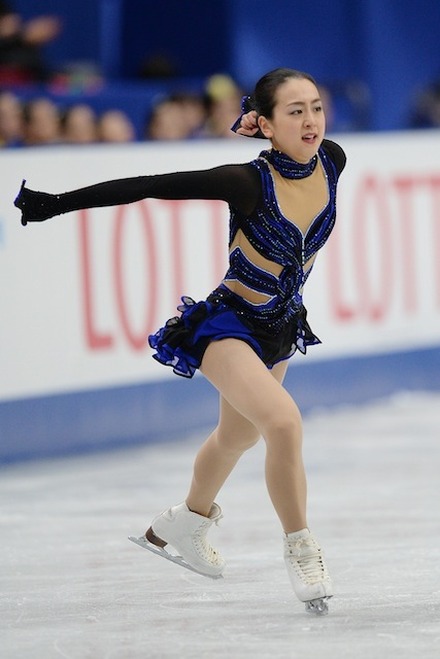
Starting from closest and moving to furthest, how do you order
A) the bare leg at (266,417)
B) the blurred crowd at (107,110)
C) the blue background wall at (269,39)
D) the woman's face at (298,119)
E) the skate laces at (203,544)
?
the bare leg at (266,417) → the woman's face at (298,119) → the skate laces at (203,544) → the blurred crowd at (107,110) → the blue background wall at (269,39)

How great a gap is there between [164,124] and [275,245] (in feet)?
12.5

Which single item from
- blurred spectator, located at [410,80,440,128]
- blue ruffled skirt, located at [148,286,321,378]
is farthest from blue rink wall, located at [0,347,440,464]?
blue ruffled skirt, located at [148,286,321,378]

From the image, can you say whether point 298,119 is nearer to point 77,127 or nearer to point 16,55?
point 77,127

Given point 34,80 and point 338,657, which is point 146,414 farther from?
point 338,657

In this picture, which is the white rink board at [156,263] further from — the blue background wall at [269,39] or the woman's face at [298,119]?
the woman's face at [298,119]

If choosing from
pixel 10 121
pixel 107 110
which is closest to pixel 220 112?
pixel 107 110

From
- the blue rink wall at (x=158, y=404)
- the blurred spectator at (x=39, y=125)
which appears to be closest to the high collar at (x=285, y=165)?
the blue rink wall at (x=158, y=404)

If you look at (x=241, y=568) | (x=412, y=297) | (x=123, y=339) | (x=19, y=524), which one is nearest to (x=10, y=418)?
(x=123, y=339)

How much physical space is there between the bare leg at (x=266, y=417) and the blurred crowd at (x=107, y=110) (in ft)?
10.4

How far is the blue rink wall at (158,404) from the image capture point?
19.8 ft

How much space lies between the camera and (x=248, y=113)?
3.71m

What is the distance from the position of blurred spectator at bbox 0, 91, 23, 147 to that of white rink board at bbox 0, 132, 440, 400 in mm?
592

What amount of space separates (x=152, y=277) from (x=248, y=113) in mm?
2732

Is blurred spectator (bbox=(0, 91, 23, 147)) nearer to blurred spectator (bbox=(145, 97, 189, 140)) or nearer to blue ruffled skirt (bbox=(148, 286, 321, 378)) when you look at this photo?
blurred spectator (bbox=(145, 97, 189, 140))
